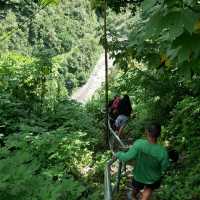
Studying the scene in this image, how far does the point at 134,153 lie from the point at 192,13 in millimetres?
3408

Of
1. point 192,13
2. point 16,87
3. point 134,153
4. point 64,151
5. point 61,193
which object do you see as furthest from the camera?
point 16,87

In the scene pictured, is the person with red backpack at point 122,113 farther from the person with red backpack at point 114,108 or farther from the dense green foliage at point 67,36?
the dense green foliage at point 67,36

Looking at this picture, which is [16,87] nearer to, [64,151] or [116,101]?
[116,101]

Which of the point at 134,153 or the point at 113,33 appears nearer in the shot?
the point at 134,153

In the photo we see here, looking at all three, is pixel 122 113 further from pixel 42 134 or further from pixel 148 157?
pixel 148 157

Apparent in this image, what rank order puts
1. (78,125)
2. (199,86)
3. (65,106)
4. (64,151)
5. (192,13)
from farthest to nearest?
(65,106), (78,125), (64,151), (199,86), (192,13)

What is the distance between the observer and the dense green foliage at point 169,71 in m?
2.12

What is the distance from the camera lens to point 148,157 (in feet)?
17.8

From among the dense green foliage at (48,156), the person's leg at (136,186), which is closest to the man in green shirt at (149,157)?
the person's leg at (136,186)

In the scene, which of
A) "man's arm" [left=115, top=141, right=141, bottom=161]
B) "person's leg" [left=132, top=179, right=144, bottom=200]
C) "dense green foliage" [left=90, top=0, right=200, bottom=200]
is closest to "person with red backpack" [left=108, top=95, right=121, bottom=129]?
"dense green foliage" [left=90, top=0, right=200, bottom=200]

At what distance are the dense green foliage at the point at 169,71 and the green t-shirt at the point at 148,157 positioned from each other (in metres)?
0.86

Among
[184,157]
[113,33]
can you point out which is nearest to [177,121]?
[184,157]

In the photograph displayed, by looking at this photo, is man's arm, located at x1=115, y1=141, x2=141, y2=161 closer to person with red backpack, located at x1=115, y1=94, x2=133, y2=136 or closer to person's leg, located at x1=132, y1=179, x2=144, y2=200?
person's leg, located at x1=132, y1=179, x2=144, y2=200

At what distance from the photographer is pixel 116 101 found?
1191cm
